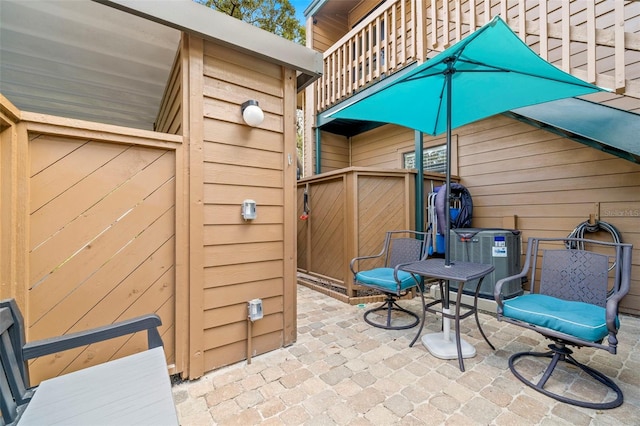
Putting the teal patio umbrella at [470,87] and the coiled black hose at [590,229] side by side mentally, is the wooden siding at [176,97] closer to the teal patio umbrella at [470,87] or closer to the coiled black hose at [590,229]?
the teal patio umbrella at [470,87]

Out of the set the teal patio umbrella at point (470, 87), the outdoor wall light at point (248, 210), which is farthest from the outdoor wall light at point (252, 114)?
the teal patio umbrella at point (470, 87)

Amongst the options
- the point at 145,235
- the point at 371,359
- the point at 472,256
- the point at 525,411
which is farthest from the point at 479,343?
the point at 145,235

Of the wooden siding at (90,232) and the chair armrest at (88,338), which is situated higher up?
the wooden siding at (90,232)

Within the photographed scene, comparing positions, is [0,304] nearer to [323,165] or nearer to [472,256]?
[472,256]

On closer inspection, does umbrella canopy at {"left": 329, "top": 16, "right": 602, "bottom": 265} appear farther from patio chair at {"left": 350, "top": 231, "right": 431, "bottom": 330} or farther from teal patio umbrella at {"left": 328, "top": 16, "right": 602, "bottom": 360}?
patio chair at {"left": 350, "top": 231, "right": 431, "bottom": 330}

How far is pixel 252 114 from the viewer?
2049 mm

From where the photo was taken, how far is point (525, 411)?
1.58 meters

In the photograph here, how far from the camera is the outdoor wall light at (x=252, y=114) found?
6.73ft

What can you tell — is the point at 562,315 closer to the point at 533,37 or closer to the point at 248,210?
the point at 248,210

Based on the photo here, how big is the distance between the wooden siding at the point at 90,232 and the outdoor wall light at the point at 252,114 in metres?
0.53

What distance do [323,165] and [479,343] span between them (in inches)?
162

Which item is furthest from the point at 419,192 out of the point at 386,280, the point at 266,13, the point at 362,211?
the point at 266,13

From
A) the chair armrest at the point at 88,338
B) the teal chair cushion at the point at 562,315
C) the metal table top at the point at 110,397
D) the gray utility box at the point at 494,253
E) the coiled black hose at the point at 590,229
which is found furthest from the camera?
the gray utility box at the point at 494,253

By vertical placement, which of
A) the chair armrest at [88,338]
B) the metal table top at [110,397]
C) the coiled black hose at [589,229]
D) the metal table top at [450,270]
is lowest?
the metal table top at [110,397]
